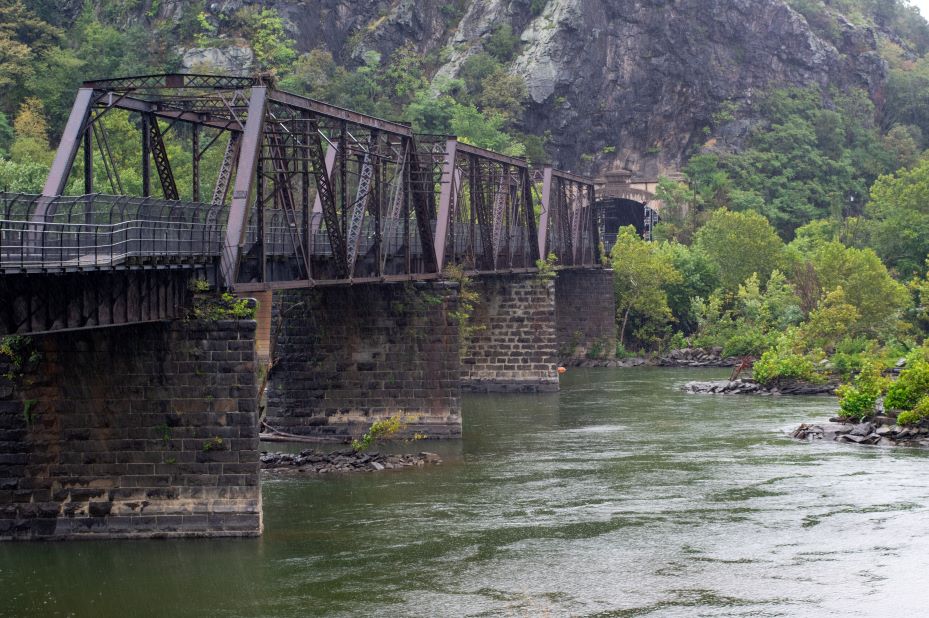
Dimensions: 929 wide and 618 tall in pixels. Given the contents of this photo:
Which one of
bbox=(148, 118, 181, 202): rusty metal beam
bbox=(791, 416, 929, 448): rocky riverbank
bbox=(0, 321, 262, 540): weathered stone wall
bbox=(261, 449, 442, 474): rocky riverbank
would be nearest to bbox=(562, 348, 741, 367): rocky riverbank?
bbox=(791, 416, 929, 448): rocky riverbank

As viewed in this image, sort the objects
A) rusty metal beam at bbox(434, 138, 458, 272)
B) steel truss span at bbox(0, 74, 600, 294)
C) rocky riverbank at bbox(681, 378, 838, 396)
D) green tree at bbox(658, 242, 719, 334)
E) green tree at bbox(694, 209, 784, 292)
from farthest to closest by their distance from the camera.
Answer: green tree at bbox(694, 209, 784, 292), green tree at bbox(658, 242, 719, 334), rocky riverbank at bbox(681, 378, 838, 396), rusty metal beam at bbox(434, 138, 458, 272), steel truss span at bbox(0, 74, 600, 294)

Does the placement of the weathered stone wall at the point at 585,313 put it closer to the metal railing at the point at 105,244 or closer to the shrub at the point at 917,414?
the shrub at the point at 917,414

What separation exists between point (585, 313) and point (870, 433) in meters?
46.4

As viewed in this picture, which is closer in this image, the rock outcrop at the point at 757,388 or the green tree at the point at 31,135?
the rock outcrop at the point at 757,388

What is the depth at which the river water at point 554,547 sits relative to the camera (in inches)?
→ 1217

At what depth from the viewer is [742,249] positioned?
106 metres

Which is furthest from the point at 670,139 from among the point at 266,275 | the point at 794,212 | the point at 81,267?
the point at 81,267

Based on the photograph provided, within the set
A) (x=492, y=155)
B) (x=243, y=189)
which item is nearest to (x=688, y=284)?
(x=492, y=155)

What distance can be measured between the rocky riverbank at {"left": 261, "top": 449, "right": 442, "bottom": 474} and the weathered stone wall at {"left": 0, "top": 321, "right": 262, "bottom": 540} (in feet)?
37.9

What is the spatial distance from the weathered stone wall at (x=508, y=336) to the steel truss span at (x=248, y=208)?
381 centimetres

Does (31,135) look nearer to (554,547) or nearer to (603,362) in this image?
(603,362)

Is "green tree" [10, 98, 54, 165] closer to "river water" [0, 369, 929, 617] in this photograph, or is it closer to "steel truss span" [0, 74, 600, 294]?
"steel truss span" [0, 74, 600, 294]

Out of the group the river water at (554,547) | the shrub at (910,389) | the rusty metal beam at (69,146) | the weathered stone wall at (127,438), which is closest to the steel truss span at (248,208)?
the rusty metal beam at (69,146)

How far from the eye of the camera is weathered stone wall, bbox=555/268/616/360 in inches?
3836
